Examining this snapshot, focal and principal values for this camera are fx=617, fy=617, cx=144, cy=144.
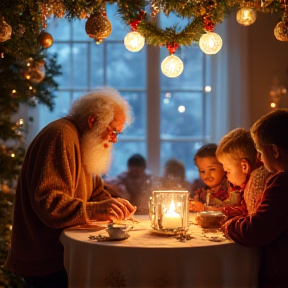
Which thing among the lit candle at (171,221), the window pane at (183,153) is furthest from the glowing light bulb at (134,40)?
the window pane at (183,153)

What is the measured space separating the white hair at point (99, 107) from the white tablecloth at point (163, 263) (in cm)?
72

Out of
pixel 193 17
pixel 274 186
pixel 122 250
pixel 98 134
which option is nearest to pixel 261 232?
pixel 274 186

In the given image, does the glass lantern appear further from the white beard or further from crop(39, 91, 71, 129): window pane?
crop(39, 91, 71, 129): window pane

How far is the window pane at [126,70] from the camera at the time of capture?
652 centimetres

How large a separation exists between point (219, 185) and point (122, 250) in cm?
116

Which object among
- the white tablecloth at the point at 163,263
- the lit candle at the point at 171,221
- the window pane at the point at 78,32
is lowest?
the white tablecloth at the point at 163,263

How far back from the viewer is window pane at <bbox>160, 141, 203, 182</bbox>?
649cm

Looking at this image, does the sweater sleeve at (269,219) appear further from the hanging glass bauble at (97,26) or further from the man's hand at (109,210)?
the hanging glass bauble at (97,26)

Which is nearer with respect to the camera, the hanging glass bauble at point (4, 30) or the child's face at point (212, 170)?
the hanging glass bauble at point (4, 30)

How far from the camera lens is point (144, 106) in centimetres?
650

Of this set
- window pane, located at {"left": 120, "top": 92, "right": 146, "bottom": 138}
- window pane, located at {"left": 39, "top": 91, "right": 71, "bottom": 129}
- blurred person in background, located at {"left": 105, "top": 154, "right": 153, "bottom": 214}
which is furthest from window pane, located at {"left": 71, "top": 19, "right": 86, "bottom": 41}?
blurred person in background, located at {"left": 105, "top": 154, "right": 153, "bottom": 214}

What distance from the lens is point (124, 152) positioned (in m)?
6.47

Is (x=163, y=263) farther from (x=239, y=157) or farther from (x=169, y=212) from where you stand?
(x=239, y=157)

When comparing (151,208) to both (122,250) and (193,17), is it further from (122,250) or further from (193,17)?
(193,17)
